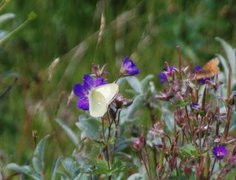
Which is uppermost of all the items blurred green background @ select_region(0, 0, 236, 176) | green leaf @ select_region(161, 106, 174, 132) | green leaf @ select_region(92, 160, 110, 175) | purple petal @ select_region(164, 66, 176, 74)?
purple petal @ select_region(164, 66, 176, 74)

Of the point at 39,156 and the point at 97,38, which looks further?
the point at 97,38

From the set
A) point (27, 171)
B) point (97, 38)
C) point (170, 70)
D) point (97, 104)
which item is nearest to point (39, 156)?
point (27, 171)

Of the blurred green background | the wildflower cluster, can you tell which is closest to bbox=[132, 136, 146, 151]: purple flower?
the wildflower cluster

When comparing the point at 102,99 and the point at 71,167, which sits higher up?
the point at 102,99

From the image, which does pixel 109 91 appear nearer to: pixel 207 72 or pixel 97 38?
pixel 207 72

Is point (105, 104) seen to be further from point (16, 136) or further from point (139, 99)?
point (16, 136)

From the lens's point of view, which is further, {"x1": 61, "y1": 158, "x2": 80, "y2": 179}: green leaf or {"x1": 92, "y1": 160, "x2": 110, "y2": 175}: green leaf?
{"x1": 61, "y1": 158, "x2": 80, "y2": 179}: green leaf

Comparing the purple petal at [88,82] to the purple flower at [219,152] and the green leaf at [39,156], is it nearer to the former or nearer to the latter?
the green leaf at [39,156]

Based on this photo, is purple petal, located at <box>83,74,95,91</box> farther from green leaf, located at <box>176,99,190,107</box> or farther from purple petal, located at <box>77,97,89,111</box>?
green leaf, located at <box>176,99,190,107</box>
